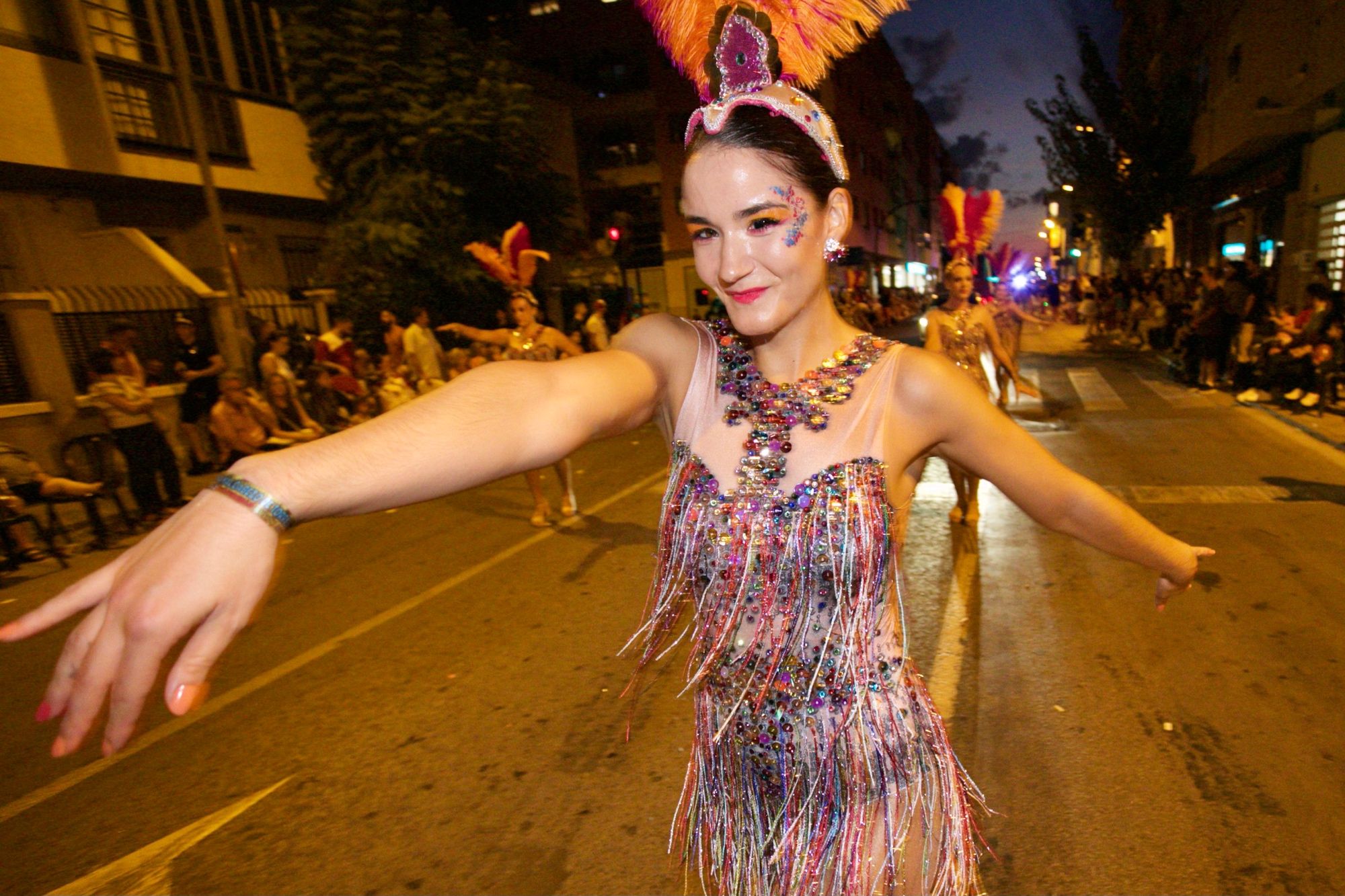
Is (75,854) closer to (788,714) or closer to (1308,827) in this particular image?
(788,714)

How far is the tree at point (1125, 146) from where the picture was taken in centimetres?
2303

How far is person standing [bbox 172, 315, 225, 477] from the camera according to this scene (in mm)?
10344

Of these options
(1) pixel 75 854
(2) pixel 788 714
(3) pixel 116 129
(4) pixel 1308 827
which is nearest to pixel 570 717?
(1) pixel 75 854

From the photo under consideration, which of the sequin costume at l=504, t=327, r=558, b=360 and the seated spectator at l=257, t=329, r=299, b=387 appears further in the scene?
the seated spectator at l=257, t=329, r=299, b=387

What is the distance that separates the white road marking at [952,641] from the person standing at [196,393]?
10200 millimetres

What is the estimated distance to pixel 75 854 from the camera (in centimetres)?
293

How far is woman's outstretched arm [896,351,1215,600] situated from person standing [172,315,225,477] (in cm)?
1139

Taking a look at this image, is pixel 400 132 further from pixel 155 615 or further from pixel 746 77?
pixel 155 615

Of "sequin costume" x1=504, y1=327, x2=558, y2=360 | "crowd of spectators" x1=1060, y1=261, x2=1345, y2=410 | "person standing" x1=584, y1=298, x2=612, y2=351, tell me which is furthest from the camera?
"person standing" x1=584, y1=298, x2=612, y2=351

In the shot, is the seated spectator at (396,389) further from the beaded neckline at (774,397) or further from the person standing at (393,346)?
the beaded neckline at (774,397)

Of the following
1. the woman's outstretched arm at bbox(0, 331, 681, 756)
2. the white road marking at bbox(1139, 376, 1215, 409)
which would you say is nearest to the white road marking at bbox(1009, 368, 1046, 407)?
the white road marking at bbox(1139, 376, 1215, 409)

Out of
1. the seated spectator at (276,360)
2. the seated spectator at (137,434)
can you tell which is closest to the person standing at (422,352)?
the seated spectator at (276,360)

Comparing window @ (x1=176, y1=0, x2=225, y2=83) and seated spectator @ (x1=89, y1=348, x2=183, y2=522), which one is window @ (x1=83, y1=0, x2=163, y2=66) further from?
seated spectator @ (x1=89, y1=348, x2=183, y2=522)

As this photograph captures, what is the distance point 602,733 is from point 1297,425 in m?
10.2
